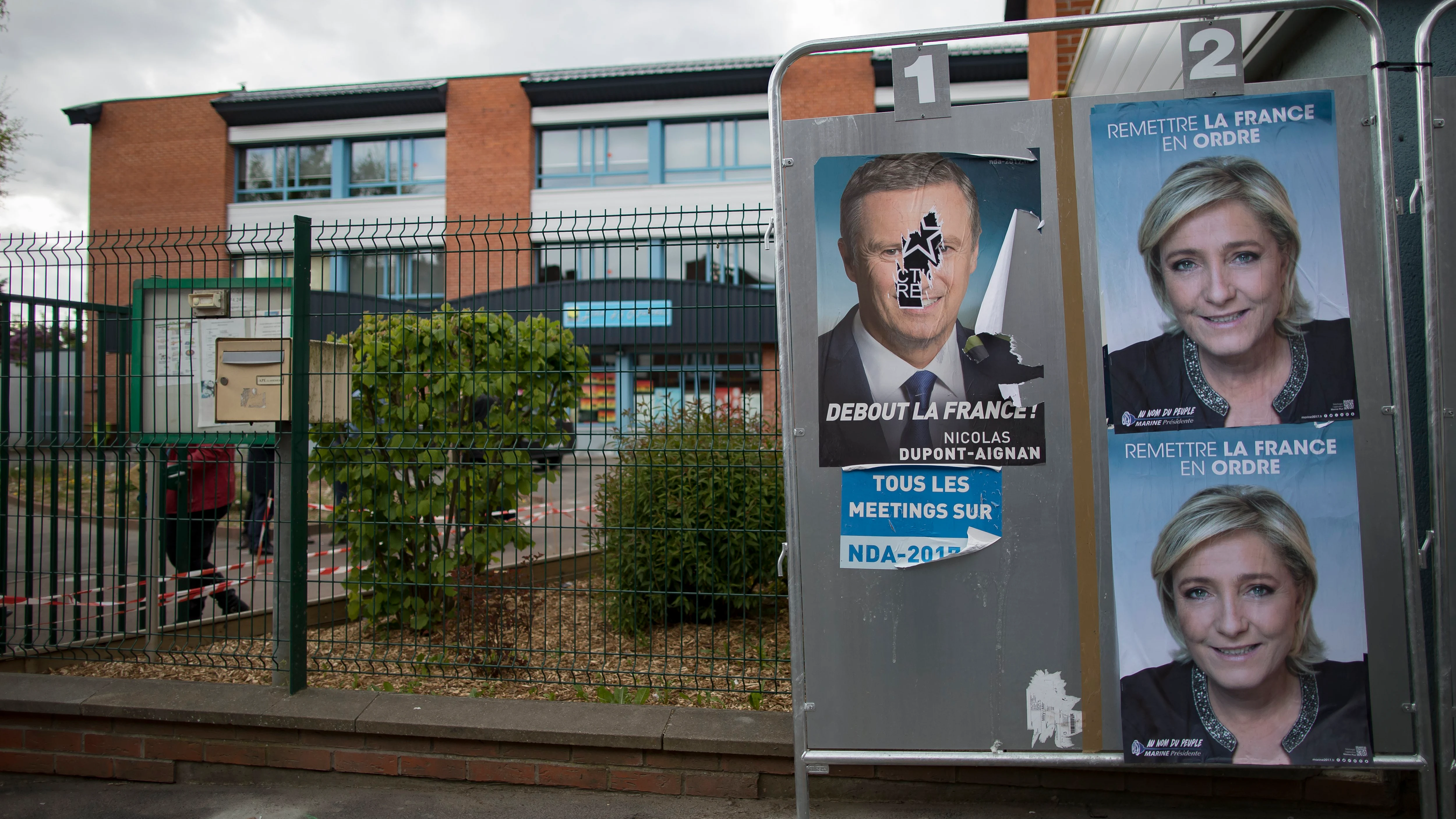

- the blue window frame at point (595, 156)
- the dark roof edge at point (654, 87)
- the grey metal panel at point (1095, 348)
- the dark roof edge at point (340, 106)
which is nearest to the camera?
the grey metal panel at point (1095, 348)

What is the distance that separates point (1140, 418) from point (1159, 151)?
92 centimetres

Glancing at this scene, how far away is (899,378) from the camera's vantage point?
2834 mm

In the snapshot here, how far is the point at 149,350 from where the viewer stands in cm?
427

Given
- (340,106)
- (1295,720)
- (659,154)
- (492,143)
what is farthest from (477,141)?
(1295,720)

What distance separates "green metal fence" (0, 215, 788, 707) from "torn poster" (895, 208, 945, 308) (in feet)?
2.79

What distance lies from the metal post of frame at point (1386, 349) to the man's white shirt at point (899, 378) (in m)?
0.27

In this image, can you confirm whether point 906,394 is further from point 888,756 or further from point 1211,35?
point 1211,35

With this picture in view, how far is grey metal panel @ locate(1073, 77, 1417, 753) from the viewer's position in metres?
2.69

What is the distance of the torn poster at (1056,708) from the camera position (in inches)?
112

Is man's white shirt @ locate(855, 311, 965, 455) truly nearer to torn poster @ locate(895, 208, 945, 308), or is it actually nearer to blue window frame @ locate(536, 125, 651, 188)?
torn poster @ locate(895, 208, 945, 308)

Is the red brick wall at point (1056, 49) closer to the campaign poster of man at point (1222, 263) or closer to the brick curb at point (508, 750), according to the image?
the campaign poster of man at point (1222, 263)

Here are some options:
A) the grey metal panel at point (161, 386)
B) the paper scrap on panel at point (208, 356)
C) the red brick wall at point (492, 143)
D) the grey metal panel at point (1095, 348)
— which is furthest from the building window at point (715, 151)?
the grey metal panel at point (1095, 348)

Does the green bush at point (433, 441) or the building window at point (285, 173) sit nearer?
the green bush at point (433, 441)

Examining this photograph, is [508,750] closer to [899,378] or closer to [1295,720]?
[899,378]
